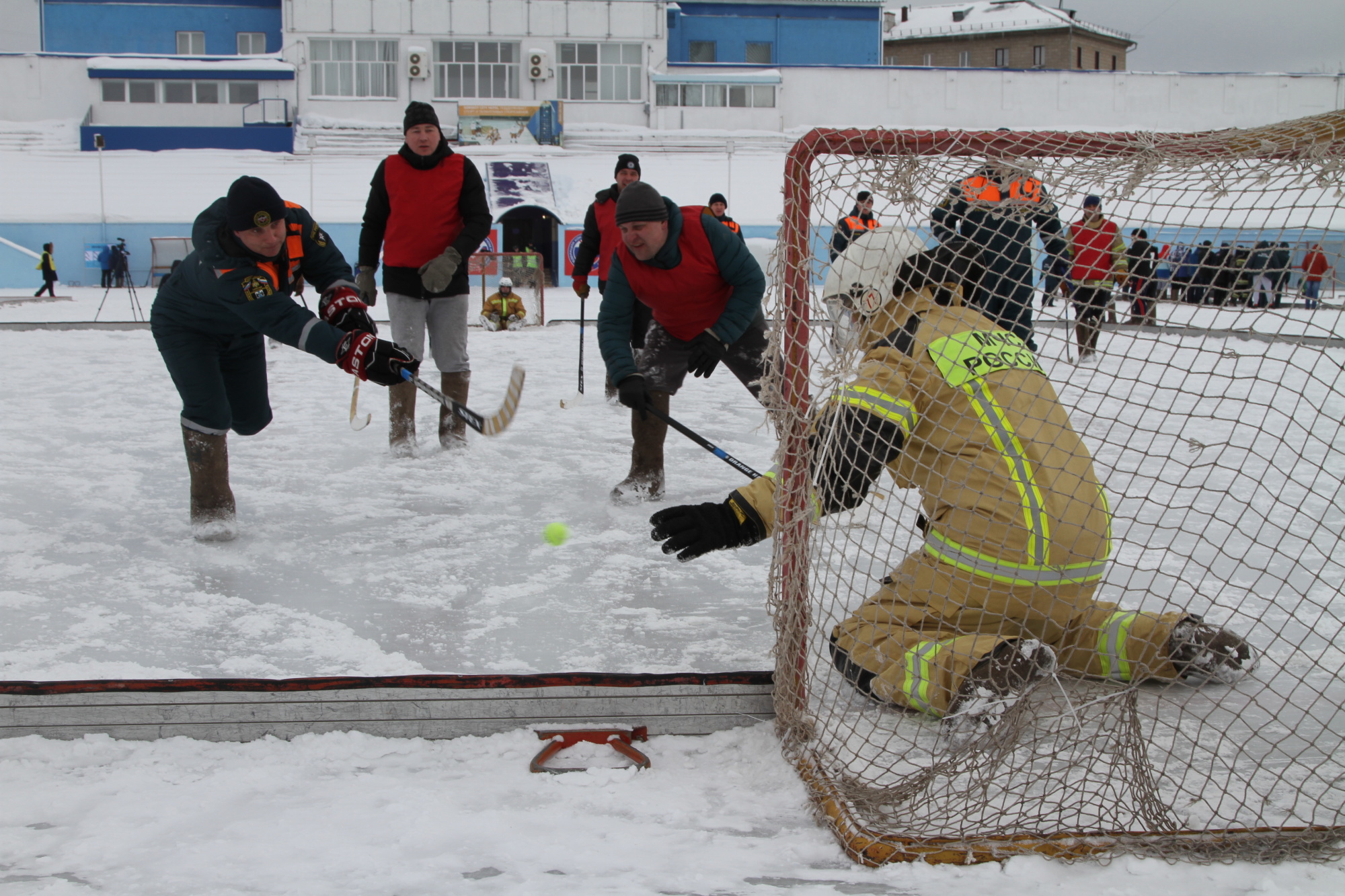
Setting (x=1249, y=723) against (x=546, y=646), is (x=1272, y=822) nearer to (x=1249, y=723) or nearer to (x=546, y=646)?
(x=1249, y=723)

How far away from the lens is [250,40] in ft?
97.3

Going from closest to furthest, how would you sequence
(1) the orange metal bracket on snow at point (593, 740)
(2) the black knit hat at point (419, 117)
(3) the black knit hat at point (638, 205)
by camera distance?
1. (1) the orange metal bracket on snow at point (593, 740)
2. (3) the black knit hat at point (638, 205)
3. (2) the black knit hat at point (419, 117)

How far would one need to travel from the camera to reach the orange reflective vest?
204cm

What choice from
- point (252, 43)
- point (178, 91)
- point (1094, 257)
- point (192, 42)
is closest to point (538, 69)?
point (252, 43)

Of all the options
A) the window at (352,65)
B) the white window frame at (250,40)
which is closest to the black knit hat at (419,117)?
the window at (352,65)

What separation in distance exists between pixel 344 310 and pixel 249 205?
0.61 m

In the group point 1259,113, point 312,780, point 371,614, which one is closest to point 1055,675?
point 312,780

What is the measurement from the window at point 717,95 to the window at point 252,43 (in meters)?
11.6

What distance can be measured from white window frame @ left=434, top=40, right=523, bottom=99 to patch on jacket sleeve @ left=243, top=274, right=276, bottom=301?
2606 centimetres

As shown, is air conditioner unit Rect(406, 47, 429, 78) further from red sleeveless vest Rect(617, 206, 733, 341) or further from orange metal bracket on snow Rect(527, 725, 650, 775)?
orange metal bracket on snow Rect(527, 725, 650, 775)

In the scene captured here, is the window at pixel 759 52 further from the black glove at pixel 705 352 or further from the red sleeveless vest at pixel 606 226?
the black glove at pixel 705 352

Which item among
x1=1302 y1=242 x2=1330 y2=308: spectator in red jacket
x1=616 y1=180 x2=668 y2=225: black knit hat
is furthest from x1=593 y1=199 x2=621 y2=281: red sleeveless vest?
x1=1302 y1=242 x2=1330 y2=308: spectator in red jacket

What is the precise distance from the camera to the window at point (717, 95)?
2772 cm

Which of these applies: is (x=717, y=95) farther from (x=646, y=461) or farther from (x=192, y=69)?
(x=646, y=461)
